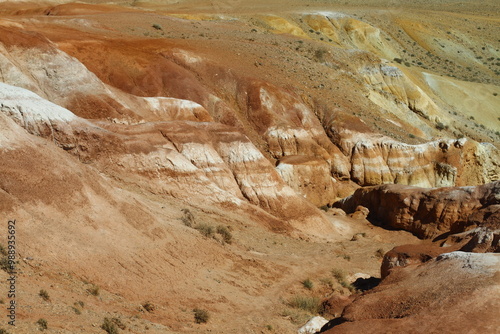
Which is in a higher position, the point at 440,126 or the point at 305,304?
the point at 305,304

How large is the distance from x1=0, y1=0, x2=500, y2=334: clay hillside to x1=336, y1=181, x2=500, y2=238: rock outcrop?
0.28ft

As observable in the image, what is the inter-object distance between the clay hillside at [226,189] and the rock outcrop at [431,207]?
0.08 metres

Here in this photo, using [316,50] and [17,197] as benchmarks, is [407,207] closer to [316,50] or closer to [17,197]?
[17,197]

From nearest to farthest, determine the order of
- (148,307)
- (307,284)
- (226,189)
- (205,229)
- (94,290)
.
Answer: (94,290)
(148,307)
(307,284)
(205,229)
(226,189)

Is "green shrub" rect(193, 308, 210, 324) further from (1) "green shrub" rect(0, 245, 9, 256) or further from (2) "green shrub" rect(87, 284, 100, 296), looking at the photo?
(1) "green shrub" rect(0, 245, 9, 256)

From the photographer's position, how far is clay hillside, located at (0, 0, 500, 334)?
511 inches

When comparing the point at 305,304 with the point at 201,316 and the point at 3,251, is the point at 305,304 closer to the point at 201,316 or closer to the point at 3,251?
the point at 201,316

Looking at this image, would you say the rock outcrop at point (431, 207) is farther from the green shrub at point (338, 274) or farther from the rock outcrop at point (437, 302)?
the rock outcrop at point (437, 302)

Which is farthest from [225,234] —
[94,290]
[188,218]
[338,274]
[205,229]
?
[94,290]

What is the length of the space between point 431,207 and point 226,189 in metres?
10.3

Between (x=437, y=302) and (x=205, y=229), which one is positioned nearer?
(x=437, y=302)

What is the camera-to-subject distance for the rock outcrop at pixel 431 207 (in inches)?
1059

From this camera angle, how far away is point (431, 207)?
29.1 metres

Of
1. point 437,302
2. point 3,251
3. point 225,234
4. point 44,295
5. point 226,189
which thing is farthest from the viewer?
point 226,189
